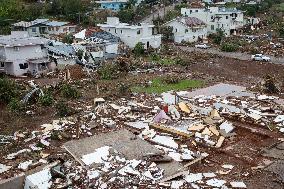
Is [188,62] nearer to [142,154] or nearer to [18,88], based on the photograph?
[18,88]

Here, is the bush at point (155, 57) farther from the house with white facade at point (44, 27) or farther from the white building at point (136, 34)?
the house with white facade at point (44, 27)

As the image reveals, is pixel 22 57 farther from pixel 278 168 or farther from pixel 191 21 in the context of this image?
pixel 278 168

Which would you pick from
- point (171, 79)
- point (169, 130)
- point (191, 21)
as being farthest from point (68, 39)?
point (169, 130)

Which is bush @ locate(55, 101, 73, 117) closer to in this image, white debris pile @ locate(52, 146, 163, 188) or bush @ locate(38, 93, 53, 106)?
bush @ locate(38, 93, 53, 106)

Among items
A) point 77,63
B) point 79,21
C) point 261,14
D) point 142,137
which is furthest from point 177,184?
point 261,14

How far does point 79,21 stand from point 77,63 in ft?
59.5

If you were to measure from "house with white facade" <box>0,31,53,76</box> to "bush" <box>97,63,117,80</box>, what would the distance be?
13.3ft

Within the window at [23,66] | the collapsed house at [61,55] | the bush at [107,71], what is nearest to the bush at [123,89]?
the bush at [107,71]

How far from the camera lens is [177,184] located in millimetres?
14727

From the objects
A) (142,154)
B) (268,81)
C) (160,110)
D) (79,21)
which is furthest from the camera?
(79,21)

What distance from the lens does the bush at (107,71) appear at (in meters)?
28.7

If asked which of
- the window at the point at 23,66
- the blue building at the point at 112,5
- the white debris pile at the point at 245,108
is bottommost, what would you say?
the white debris pile at the point at 245,108

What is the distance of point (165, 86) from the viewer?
88.4 ft

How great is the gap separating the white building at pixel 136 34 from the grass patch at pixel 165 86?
33.9 ft
